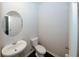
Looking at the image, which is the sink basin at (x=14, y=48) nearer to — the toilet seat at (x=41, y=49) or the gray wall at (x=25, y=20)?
the gray wall at (x=25, y=20)

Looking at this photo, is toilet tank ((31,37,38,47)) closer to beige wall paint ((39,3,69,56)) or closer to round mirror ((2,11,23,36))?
beige wall paint ((39,3,69,56))

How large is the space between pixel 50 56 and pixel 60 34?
32cm

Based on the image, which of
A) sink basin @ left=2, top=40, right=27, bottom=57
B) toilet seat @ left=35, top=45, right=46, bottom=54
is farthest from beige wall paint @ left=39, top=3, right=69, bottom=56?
sink basin @ left=2, top=40, right=27, bottom=57

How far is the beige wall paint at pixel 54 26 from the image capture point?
1.42 meters

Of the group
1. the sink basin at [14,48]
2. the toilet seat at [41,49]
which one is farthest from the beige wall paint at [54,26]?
the sink basin at [14,48]

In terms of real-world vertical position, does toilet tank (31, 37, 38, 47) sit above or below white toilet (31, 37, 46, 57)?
above

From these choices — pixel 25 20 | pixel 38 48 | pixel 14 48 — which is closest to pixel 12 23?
pixel 25 20

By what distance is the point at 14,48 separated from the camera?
1.44 metres

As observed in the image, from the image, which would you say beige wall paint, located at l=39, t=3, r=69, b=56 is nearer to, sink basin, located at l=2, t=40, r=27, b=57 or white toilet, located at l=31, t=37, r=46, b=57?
white toilet, located at l=31, t=37, r=46, b=57

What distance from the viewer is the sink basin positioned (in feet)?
4.55

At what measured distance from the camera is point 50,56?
4.59ft

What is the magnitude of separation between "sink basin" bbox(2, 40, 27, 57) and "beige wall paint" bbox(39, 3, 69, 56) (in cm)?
26

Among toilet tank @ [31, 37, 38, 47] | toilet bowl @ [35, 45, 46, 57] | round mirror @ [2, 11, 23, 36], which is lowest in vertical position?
toilet bowl @ [35, 45, 46, 57]

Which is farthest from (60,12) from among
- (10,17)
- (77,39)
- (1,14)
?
(1,14)
